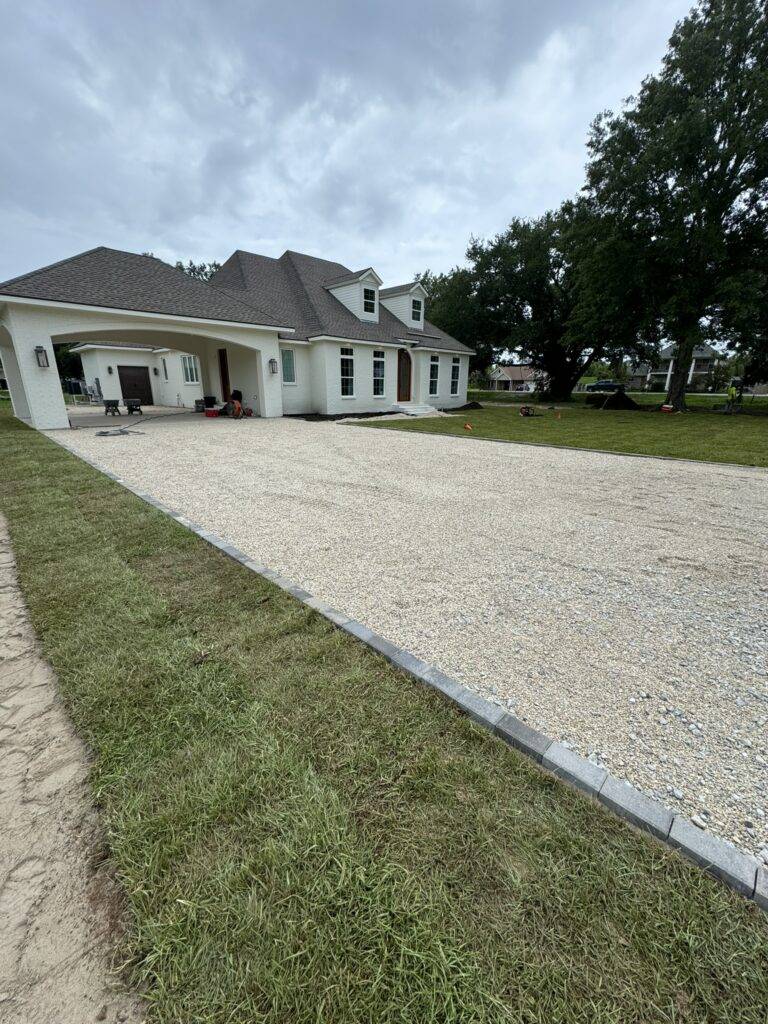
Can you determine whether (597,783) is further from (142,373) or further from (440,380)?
(142,373)

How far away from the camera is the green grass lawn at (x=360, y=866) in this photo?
1.05 m

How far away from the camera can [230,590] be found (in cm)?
306

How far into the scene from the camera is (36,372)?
11.6 meters

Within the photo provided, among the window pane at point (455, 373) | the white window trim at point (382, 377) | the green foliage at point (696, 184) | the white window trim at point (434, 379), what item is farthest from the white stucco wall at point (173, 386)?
the green foliage at point (696, 184)

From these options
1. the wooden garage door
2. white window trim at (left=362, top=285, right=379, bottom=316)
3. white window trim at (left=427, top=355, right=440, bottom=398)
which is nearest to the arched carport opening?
the wooden garage door

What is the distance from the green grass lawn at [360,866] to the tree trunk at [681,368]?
22465 mm

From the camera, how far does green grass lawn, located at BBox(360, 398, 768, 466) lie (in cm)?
929

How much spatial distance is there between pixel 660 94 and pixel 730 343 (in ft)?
34.8

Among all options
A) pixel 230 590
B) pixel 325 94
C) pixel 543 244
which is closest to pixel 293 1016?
pixel 230 590

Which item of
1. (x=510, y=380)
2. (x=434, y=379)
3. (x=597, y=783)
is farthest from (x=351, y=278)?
(x=510, y=380)

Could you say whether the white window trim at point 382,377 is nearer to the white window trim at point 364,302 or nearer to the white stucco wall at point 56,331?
the white window trim at point 364,302

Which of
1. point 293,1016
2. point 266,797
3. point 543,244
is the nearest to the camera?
point 293,1016

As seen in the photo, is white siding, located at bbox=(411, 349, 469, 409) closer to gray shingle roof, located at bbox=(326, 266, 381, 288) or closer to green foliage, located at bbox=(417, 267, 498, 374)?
gray shingle roof, located at bbox=(326, 266, 381, 288)

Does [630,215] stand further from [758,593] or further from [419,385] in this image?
[758,593]
